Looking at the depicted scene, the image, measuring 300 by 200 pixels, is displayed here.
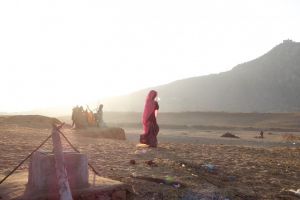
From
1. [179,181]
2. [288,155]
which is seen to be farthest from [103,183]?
[288,155]

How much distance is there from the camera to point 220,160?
14914mm

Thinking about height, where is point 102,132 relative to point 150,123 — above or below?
below

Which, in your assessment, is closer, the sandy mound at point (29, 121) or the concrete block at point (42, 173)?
the concrete block at point (42, 173)

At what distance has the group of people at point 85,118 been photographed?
2505 cm

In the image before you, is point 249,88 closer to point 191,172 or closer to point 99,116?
point 99,116

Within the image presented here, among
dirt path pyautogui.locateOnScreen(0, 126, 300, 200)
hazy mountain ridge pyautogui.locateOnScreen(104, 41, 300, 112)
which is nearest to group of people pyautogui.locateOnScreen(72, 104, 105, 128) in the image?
Result: dirt path pyautogui.locateOnScreen(0, 126, 300, 200)

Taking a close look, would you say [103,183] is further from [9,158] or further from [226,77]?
[226,77]

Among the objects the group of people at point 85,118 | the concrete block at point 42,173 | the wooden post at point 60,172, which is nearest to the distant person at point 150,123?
the group of people at point 85,118

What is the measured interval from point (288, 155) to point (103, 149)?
743cm

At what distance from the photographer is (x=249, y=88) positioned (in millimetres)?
121500

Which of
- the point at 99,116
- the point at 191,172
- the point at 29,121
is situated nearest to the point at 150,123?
the point at 191,172

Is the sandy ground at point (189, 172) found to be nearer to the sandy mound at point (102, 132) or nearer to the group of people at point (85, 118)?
the sandy mound at point (102, 132)

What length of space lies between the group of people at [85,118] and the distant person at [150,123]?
7.82 meters

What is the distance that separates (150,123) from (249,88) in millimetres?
106793
